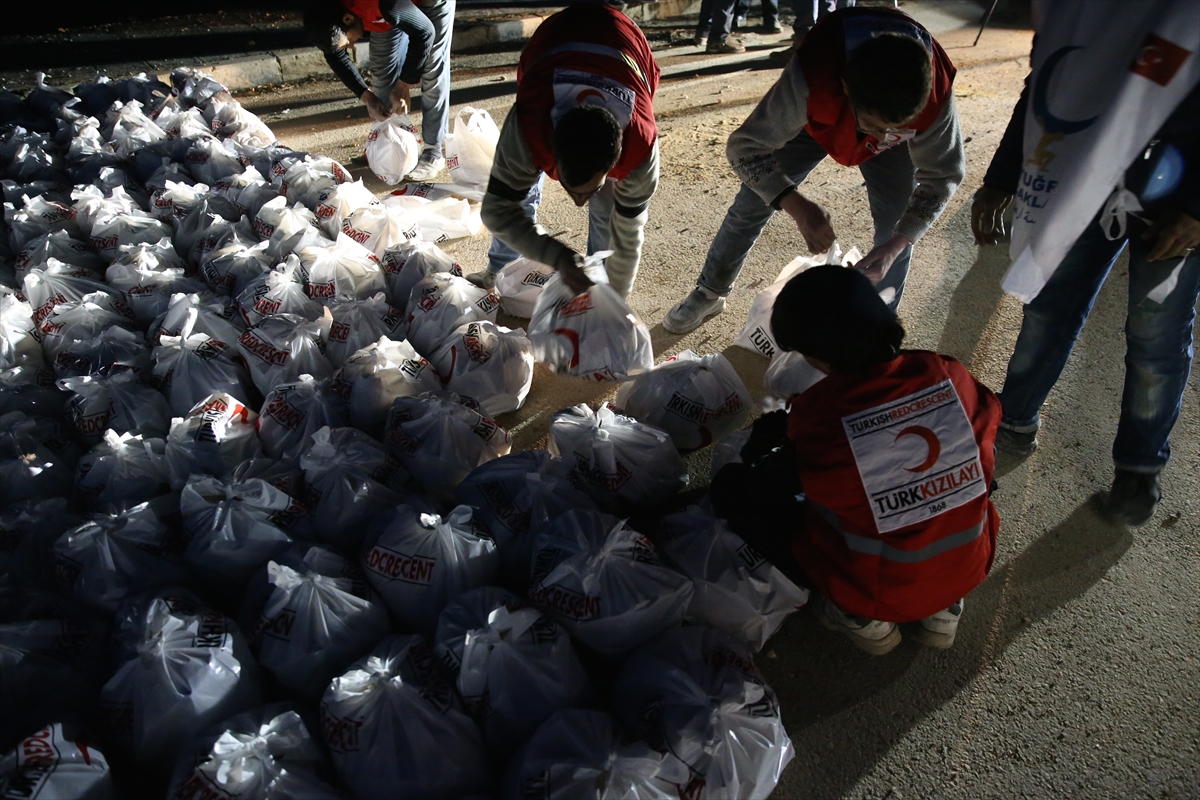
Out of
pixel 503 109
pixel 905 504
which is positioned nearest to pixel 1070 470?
pixel 905 504

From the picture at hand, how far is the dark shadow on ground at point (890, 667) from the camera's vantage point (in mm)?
1735

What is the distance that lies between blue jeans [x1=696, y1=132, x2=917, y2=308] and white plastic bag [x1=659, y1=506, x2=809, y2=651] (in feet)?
4.51

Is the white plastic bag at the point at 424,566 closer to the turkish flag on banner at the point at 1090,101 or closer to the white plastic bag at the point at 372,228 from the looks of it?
the turkish flag on banner at the point at 1090,101

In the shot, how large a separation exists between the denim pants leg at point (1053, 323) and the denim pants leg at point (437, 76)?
3285 millimetres

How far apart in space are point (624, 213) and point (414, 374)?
0.90m

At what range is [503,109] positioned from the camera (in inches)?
217

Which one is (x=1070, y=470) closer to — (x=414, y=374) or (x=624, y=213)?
(x=624, y=213)

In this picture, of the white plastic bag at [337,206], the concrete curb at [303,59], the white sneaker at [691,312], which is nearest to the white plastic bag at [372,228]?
the white plastic bag at [337,206]

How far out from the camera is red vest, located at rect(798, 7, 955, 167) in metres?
2.06

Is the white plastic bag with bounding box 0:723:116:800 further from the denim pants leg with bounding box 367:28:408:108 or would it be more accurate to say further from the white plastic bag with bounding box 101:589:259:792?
the denim pants leg with bounding box 367:28:408:108

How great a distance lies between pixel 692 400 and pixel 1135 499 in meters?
1.39

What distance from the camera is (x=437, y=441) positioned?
2139 mm

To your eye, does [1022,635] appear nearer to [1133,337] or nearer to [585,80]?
[1133,337]

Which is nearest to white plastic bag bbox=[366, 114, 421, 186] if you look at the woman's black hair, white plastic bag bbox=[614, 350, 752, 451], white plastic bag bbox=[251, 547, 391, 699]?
white plastic bag bbox=[614, 350, 752, 451]
